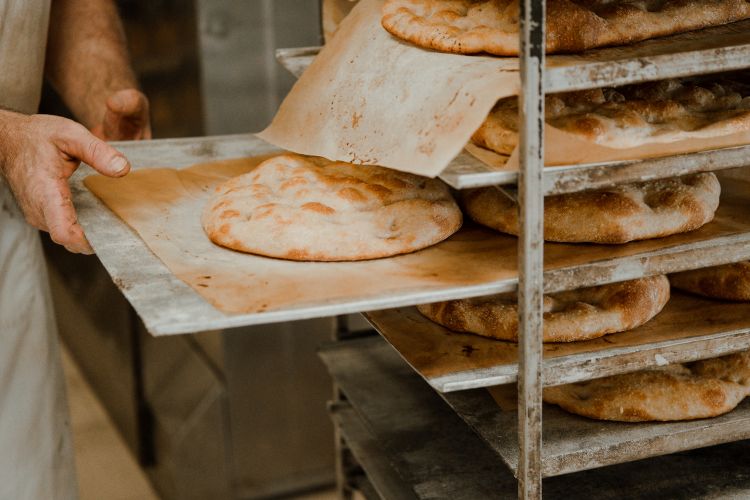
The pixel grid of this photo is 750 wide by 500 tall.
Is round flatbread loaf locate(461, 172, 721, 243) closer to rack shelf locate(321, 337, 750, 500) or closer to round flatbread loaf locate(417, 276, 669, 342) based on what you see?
round flatbread loaf locate(417, 276, 669, 342)

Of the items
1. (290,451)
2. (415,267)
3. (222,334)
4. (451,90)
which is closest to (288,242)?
(415,267)

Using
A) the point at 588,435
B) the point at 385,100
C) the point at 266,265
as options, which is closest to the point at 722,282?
the point at 588,435

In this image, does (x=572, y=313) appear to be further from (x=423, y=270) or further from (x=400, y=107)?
(x=400, y=107)

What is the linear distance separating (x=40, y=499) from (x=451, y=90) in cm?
153

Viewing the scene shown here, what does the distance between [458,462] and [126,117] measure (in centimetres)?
115

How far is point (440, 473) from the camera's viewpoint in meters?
1.49

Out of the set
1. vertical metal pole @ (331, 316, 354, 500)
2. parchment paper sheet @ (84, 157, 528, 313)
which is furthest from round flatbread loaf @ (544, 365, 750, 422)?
Answer: vertical metal pole @ (331, 316, 354, 500)

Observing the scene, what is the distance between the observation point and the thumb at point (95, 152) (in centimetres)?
148

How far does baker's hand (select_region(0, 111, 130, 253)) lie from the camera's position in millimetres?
1479

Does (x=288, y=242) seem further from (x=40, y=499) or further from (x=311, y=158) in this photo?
(x=40, y=499)

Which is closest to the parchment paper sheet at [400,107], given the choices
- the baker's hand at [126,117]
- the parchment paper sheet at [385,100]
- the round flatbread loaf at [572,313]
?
the parchment paper sheet at [385,100]

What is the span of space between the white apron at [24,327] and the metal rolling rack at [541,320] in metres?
1.05

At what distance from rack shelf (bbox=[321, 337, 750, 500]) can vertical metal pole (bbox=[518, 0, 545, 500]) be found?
0.34 feet

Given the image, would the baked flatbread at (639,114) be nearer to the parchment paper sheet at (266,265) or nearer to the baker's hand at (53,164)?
the parchment paper sheet at (266,265)
